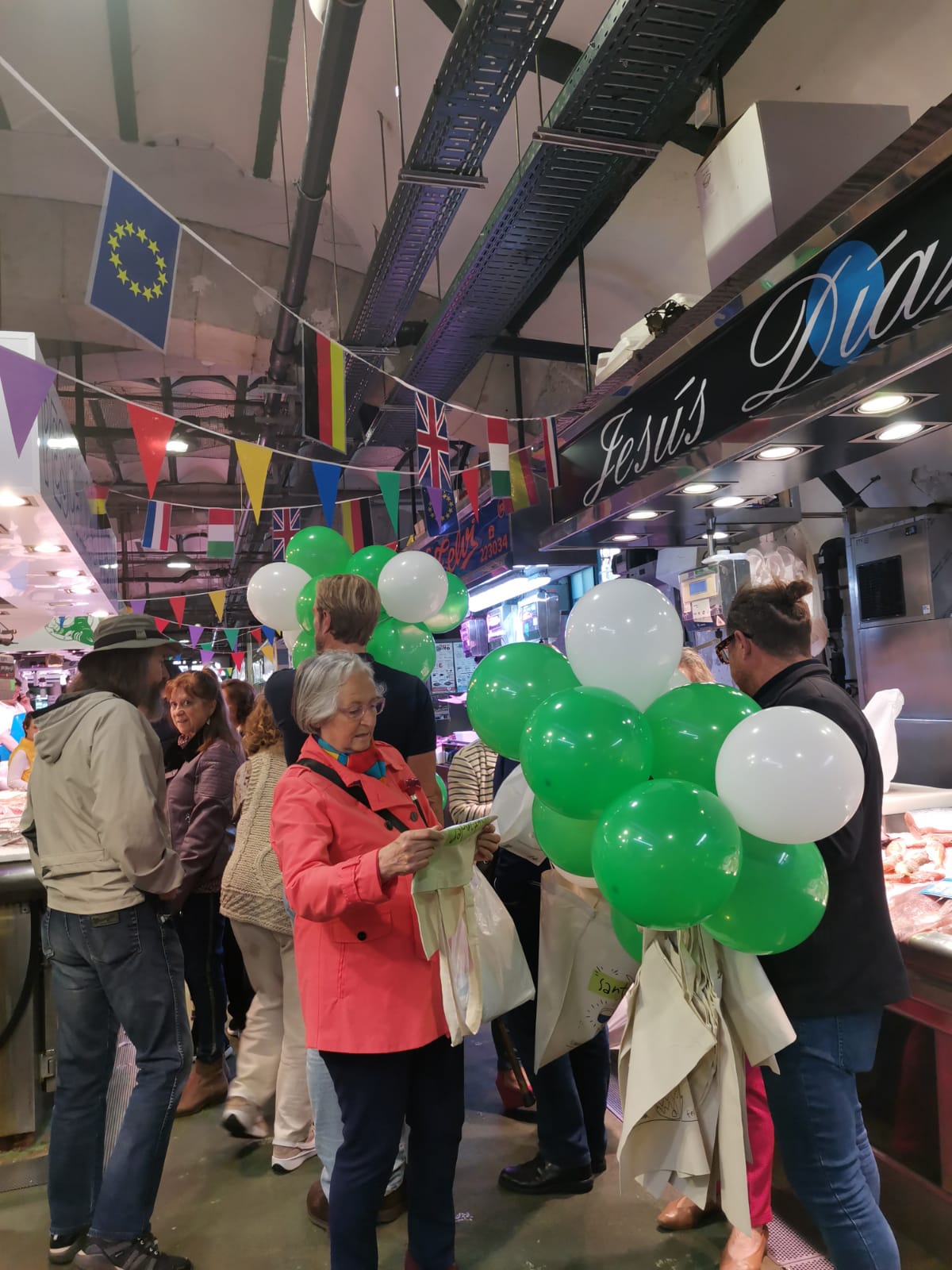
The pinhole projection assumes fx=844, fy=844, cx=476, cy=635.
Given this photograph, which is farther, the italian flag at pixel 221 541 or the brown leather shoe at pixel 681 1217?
the italian flag at pixel 221 541

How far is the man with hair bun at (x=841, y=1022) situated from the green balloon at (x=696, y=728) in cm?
18

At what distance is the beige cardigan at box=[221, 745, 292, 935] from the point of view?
3119 millimetres

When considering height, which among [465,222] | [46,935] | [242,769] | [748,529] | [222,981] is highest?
[465,222]

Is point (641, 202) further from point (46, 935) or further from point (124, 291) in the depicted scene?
point (46, 935)

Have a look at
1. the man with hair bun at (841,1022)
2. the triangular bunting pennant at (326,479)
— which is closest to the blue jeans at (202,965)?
the triangular bunting pennant at (326,479)

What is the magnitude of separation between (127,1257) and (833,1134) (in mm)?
2020

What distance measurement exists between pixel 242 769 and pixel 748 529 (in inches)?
131

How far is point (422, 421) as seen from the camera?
513 centimetres

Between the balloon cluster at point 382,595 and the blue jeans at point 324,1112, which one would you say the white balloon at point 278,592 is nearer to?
the balloon cluster at point 382,595

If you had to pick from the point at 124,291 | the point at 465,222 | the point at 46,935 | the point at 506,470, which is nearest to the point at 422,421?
the point at 506,470

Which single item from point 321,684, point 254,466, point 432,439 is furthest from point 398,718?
point 432,439

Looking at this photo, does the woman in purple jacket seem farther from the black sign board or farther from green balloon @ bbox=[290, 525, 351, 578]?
the black sign board

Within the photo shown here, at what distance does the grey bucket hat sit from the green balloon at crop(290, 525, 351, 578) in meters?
1.07

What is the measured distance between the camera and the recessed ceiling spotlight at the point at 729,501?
3.48m
